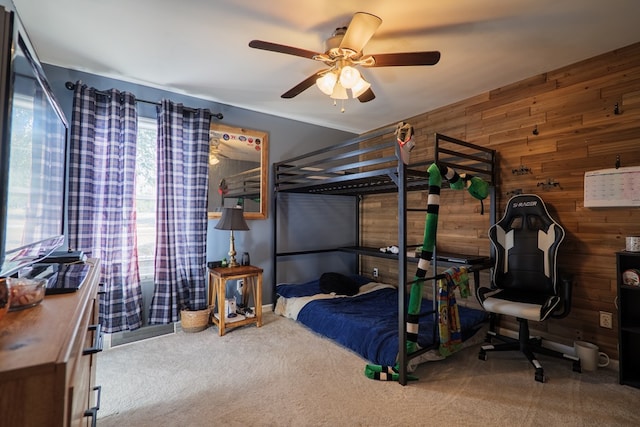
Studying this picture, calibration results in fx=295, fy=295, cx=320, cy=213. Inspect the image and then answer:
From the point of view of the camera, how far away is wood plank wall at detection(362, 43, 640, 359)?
7.37 feet

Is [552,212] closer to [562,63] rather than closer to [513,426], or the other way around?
[562,63]

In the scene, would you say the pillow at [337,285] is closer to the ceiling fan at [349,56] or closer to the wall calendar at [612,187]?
the ceiling fan at [349,56]

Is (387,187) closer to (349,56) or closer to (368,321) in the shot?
(368,321)

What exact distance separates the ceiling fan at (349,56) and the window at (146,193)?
5.92 feet

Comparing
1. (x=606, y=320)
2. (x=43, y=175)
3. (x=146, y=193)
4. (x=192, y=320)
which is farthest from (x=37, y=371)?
(x=606, y=320)

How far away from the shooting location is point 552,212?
259cm

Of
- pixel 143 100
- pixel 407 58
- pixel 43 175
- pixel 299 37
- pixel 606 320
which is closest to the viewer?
pixel 43 175

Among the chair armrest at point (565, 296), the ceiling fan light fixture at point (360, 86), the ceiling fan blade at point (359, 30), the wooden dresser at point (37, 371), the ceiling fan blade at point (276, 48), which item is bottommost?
Answer: the chair armrest at point (565, 296)

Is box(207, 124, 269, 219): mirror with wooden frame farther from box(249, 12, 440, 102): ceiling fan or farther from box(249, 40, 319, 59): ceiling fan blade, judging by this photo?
box(249, 40, 319, 59): ceiling fan blade

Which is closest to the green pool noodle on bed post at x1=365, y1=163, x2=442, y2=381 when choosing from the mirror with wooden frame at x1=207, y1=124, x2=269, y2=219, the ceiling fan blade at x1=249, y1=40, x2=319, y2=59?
the ceiling fan blade at x1=249, y1=40, x2=319, y2=59

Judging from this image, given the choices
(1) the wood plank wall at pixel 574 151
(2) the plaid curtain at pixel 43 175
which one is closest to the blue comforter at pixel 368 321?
(1) the wood plank wall at pixel 574 151

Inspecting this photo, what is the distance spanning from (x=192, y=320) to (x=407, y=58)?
115 inches

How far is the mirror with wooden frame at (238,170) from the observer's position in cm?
329

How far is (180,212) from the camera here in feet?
9.78
